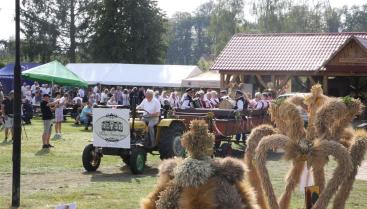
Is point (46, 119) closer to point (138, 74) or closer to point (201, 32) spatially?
point (138, 74)

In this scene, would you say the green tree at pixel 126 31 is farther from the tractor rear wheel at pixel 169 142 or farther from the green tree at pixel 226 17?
the tractor rear wheel at pixel 169 142

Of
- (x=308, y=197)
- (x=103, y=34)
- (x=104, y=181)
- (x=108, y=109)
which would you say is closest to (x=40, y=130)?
(x=108, y=109)

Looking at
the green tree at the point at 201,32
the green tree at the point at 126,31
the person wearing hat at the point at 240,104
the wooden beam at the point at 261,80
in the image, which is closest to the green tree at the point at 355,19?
the green tree at the point at 201,32

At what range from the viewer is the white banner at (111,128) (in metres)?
14.0

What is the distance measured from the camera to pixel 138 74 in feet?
125

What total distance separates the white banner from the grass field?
2.09 feet

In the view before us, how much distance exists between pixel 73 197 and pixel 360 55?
22898 millimetres

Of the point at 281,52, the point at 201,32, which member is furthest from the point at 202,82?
the point at 201,32

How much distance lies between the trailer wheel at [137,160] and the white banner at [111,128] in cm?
31

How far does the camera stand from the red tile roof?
33.4 meters

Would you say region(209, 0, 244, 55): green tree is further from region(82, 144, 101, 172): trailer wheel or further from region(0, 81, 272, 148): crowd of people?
region(82, 144, 101, 172): trailer wheel

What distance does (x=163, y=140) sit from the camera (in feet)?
48.0

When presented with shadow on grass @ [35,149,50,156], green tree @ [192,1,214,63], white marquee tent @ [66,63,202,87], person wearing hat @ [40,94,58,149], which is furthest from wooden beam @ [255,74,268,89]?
green tree @ [192,1,214,63]

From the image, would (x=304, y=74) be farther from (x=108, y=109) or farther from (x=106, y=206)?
(x=106, y=206)
